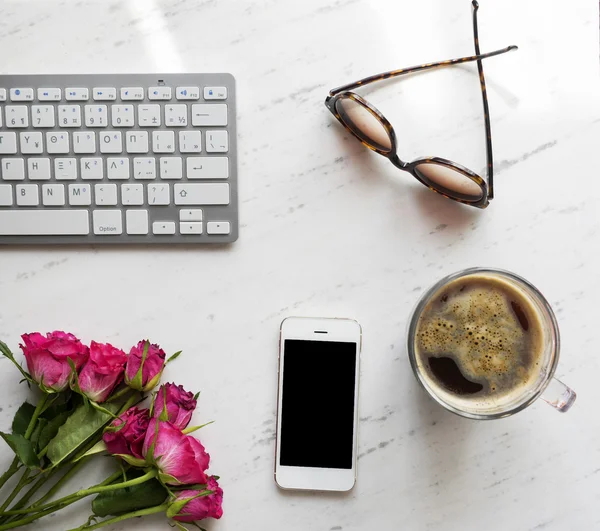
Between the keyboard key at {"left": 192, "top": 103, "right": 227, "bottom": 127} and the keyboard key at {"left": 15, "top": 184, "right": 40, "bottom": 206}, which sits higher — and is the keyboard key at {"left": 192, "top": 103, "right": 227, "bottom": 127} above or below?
above

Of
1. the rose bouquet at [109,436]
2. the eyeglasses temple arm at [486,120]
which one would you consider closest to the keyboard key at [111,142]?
the rose bouquet at [109,436]

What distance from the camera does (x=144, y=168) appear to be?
68 cm

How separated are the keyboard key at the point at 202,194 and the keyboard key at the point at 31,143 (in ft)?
0.58

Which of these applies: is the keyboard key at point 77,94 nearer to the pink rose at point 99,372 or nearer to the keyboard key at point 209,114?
the keyboard key at point 209,114

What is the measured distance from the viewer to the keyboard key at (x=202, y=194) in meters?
0.68

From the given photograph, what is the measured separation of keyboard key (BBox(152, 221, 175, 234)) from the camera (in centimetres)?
68

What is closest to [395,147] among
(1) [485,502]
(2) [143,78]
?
(2) [143,78]

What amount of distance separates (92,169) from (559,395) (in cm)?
62

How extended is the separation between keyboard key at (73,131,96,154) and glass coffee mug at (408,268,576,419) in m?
0.45

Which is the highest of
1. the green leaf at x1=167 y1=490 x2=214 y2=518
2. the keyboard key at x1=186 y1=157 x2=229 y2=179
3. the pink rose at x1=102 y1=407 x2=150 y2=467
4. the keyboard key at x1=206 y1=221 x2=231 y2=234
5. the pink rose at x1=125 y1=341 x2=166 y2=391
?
the keyboard key at x1=186 y1=157 x2=229 y2=179

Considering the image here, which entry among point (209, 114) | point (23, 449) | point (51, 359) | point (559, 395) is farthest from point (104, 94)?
point (559, 395)

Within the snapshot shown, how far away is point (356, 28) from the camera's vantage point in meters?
0.70

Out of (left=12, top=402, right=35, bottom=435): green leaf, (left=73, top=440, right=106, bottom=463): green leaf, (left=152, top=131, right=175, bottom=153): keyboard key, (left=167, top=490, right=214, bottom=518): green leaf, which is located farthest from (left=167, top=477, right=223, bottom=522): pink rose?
(left=152, top=131, right=175, bottom=153): keyboard key

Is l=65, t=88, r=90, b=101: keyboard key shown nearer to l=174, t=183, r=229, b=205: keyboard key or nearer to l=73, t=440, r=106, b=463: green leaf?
l=174, t=183, r=229, b=205: keyboard key
